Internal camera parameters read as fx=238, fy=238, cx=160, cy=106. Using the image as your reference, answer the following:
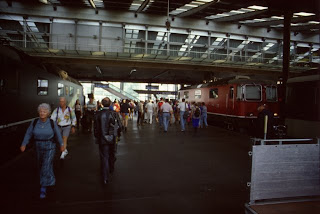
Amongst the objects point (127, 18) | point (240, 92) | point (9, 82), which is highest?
point (127, 18)

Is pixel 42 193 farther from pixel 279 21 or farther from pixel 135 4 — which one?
pixel 279 21

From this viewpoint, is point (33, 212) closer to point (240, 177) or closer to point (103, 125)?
point (103, 125)

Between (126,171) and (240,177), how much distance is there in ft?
9.14

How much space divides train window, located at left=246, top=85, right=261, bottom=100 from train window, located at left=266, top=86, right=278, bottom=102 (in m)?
0.61

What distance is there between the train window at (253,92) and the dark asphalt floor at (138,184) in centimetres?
696

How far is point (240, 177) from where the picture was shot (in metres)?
5.70

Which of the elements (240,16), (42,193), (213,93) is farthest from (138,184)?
(240,16)

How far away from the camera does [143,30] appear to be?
80.2 feet

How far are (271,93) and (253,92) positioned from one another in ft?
4.02

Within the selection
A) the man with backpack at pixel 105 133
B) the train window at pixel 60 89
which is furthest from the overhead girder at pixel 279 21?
the man with backpack at pixel 105 133

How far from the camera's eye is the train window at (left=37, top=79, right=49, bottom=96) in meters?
9.49

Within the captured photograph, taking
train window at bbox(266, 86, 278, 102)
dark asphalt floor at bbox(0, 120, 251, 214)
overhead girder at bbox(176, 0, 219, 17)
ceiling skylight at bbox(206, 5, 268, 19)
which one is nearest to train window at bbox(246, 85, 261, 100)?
train window at bbox(266, 86, 278, 102)

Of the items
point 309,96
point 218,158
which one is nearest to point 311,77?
point 309,96

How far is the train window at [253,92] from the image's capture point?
1434cm
